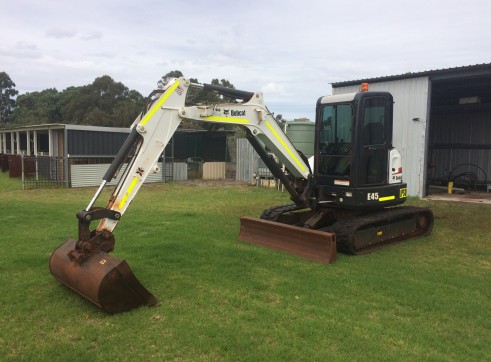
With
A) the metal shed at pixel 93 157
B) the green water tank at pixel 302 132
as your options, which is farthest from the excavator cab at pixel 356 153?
the metal shed at pixel 93 157

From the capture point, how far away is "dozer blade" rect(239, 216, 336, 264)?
6559mm

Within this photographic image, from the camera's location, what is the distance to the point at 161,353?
381 centimetres

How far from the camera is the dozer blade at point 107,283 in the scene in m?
4.51

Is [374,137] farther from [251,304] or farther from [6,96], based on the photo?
[6,96]

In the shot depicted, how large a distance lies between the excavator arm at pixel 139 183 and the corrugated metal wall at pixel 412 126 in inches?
312

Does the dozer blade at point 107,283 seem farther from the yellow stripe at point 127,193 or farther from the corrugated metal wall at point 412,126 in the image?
the corrugated metal wall at point 412,126

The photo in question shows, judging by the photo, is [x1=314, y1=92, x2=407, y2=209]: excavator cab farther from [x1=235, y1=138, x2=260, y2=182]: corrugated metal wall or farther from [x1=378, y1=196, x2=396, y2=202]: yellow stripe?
[x1=235, y1=138, x2=260, y2=182]: corrugated metal wall

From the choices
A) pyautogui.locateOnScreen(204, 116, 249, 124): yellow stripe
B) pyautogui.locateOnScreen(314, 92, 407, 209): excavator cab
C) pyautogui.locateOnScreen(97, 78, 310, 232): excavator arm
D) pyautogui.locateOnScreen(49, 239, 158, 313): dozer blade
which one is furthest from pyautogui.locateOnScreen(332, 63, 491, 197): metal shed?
pyautogui.locateOnScreen(49, 239, 158, 313): dozer blade

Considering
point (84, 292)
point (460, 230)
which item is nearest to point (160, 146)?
point (84, 292)

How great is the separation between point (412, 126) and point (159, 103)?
1063cm

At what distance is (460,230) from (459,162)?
32.1 ft

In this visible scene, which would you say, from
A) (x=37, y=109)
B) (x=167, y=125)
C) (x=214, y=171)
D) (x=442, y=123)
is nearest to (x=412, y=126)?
(x=442, y=123)

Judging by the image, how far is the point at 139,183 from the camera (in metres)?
5.31

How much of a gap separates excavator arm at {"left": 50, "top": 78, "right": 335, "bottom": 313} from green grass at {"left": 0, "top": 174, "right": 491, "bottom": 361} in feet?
0.78
